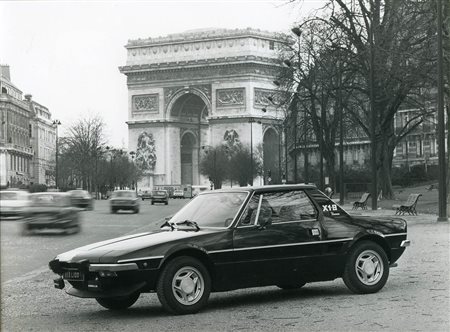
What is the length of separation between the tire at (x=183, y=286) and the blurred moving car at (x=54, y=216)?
17391mm

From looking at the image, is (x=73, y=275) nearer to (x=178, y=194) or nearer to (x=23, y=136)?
(x=23, y=136)

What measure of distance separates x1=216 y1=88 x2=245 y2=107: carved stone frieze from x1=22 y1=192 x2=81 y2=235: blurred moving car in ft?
337

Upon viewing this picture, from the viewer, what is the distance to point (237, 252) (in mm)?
9352

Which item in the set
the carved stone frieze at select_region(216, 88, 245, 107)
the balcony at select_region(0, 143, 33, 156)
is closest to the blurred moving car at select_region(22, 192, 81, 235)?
the balcony at select_region(0, 143, 33, 156)

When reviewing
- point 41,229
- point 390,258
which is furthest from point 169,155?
point 390,258

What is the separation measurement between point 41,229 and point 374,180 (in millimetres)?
16316

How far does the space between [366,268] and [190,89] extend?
4962 inches

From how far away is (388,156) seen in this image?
53.4 meters

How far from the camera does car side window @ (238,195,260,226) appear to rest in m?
9.59

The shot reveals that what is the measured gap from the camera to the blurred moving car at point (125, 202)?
5074 cm

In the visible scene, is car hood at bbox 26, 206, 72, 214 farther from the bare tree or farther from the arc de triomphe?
the arc de triomphe

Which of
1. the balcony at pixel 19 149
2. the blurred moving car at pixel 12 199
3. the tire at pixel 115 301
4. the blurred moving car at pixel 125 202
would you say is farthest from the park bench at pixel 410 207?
the balcony at pixel 19 149

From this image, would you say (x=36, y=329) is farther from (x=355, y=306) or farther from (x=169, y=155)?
(x=169, y=155)

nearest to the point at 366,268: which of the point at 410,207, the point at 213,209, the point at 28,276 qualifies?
the point at 213,209
